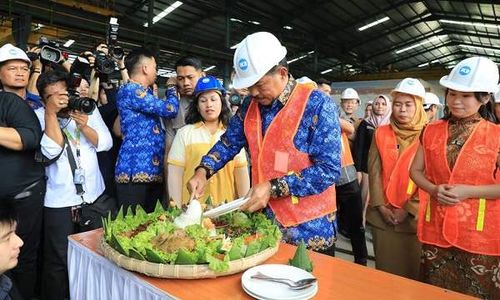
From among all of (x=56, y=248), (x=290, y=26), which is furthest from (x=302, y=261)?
(x=290, y=26)

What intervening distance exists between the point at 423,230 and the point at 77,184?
1810 mm

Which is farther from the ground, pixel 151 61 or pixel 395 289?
pixel 151 61

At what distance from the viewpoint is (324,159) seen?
1420 mm

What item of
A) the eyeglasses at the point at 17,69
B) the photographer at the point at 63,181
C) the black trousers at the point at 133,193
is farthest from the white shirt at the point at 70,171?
the eyeglasses at the point at 17,69

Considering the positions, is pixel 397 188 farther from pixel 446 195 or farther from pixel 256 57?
pixel 256 57

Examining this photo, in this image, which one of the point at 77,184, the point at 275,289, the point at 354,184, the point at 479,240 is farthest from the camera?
the point at 354,184

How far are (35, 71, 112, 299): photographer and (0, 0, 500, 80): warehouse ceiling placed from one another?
13.8 ft

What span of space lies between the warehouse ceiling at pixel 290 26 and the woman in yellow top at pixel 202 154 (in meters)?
4.56

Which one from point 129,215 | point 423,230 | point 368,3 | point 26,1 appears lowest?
point 423,230

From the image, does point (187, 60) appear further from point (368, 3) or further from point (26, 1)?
point (368, 3)

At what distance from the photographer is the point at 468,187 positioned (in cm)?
151

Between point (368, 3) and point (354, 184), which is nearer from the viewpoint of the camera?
point (354, 184)

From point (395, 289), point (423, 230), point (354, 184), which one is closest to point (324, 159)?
point (395, 289)

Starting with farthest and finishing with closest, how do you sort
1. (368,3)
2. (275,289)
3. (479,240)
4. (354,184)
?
(368,3), (354,184), (479,240), (275,289)
